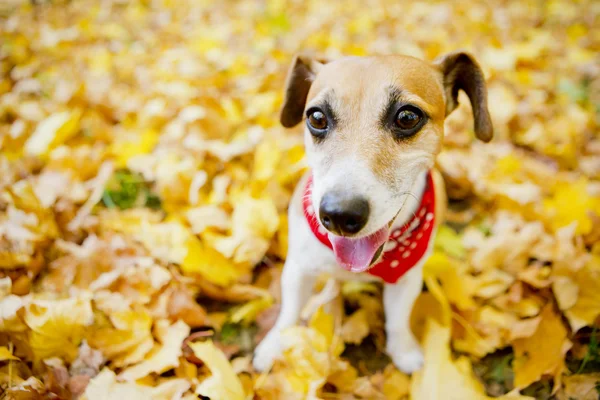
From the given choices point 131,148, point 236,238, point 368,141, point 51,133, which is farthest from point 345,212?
point 51,133

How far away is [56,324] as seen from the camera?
1.73 meters

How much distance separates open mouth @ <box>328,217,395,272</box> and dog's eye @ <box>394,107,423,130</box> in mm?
386

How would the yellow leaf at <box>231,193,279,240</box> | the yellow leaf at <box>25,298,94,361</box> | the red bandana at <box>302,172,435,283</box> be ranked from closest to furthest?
the yellow leaf at <box>25,298,94,361</box>
the red bandana at <box>302,172,435,283</box>
the yellow leaf at <box>231,193,279,240</box>

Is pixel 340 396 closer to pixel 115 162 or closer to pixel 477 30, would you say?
pixel 115 162

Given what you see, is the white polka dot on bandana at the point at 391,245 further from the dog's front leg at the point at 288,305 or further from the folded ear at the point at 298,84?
the folded ear at the point at 298,84

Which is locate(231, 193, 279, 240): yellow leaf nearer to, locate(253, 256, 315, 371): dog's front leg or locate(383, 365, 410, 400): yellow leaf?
locate(253, 256, 315, 371): dog's front leg

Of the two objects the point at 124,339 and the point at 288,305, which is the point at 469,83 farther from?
the point at 124,339

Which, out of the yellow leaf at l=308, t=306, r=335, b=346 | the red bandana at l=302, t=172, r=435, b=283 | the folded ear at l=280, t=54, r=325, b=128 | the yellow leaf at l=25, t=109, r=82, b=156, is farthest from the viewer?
the yellow leaf at l=25, t=109, r=82, b=156

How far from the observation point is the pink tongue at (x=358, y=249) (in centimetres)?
159

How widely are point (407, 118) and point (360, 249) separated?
55 centimetres

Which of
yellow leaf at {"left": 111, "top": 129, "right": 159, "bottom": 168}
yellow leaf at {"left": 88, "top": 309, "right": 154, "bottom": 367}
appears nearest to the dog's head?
yellow leaf at {"left": 88, "top": 309, "right": 154, "bottom": 367}

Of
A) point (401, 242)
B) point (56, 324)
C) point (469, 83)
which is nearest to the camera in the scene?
point (56, 324)

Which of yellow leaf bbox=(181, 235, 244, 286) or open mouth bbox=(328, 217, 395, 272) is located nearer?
open mouth bbox=(328, 217, 395, 272)

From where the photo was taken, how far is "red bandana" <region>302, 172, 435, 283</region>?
71.9 inches
